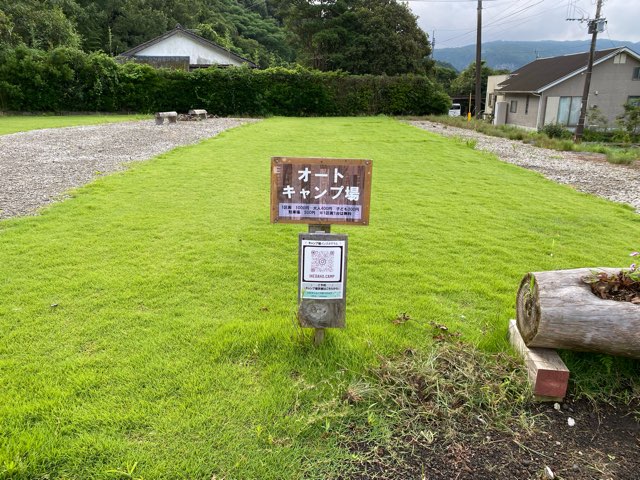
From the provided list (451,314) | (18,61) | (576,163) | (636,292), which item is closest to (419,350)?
(451,314)

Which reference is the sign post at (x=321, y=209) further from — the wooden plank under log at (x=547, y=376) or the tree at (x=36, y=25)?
the tree at (x=36, y=25)

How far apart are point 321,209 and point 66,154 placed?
973cm

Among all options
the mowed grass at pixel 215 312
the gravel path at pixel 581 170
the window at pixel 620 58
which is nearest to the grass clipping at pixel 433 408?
the mowed grass at pixel 215 312

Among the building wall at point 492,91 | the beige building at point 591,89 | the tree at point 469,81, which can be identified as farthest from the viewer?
the tree at point 469,81

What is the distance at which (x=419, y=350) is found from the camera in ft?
9.80

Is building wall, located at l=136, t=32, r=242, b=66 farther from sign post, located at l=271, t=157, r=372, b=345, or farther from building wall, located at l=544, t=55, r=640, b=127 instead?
sign post, located at l=271, t=157, r=372, b=345

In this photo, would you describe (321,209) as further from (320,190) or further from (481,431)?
(481,431)

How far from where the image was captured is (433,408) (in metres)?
2.51

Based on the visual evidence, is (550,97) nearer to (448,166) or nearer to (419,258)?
(448,166)

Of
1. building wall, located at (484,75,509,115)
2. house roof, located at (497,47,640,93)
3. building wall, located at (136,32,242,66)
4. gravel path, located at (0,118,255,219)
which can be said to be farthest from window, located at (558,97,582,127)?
building wall, located at (136,32,242,66)

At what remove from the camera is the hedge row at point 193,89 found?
22844 millimetres

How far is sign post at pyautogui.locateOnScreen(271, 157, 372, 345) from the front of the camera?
9.16ft

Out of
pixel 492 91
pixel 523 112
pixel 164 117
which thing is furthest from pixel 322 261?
pixel 492 91

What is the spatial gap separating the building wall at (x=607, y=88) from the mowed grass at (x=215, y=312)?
23089mm
